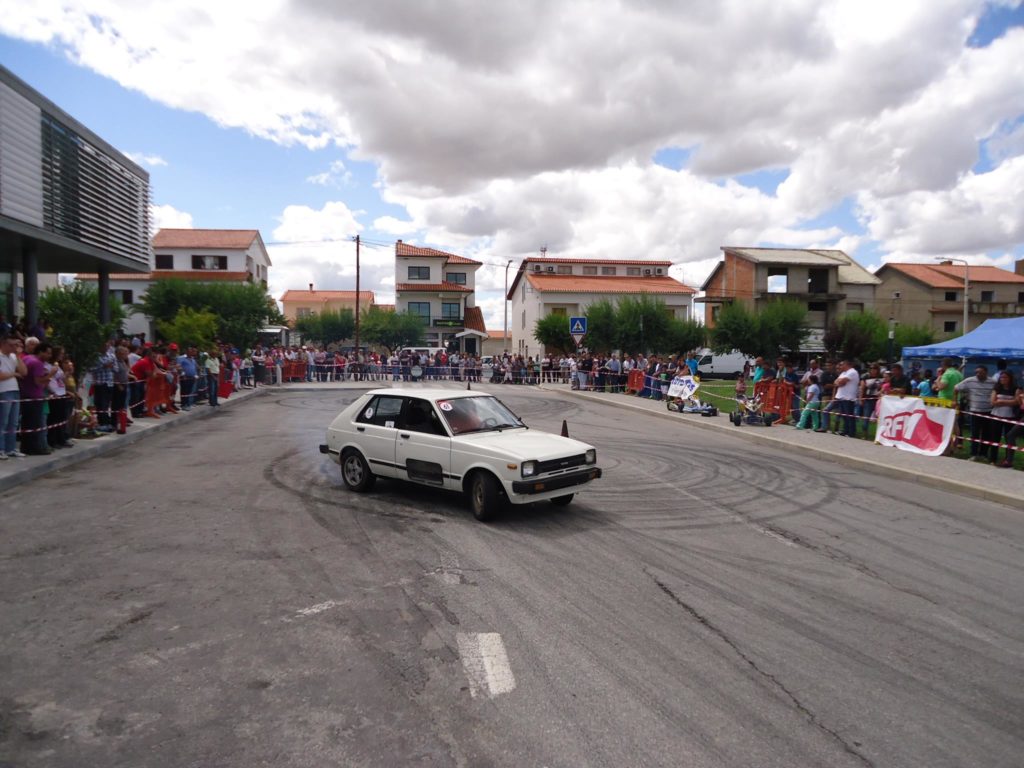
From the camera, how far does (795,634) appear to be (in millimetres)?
4891

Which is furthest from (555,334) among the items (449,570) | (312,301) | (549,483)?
(312,301)

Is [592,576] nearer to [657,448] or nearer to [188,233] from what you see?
[657,448]

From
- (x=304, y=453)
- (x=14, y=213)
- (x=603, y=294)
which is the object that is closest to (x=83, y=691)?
(x=304, y=453)

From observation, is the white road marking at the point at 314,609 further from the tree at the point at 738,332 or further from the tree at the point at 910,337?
the tree at the point at 910,337

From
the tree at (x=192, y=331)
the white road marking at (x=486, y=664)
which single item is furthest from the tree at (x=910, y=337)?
the white road marking at (x=486, y=664)

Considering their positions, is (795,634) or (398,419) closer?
(795,634)

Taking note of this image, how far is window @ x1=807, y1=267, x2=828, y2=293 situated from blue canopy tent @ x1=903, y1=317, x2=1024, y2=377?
40175 millimetres

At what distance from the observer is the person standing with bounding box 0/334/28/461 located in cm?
1043

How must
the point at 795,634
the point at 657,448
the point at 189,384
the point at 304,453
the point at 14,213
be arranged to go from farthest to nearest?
the point at 189,384 → the point at 14,213 → the point at 657,448 → the point at 304,453 → the point at 795,634

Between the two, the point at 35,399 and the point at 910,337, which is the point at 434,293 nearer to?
the point at 910,337

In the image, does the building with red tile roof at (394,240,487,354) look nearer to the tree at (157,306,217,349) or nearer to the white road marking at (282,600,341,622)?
the tree at (157,306,217,349)

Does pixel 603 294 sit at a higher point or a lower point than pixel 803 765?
higher

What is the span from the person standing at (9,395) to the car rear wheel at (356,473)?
524cm

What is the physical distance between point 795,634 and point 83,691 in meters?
4.42
